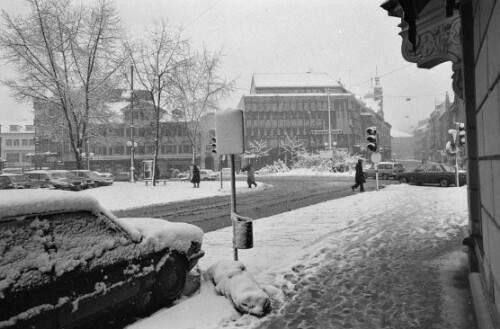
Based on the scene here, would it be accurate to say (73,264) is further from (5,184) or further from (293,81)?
(293,81)

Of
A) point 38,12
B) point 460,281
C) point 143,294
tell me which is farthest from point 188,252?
point 38,12

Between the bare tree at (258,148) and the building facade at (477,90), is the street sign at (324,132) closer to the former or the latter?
the bare tree at (258,148)

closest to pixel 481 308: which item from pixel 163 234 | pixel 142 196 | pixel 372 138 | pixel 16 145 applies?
pixel 163 234

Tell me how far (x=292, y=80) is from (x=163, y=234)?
281 feet

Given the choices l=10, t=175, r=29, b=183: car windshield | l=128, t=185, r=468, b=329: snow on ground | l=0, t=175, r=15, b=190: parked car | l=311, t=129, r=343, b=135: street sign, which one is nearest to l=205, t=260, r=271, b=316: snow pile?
l=128, t=185, r=468, b=329: snow on ground

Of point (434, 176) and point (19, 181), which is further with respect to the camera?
point (19, 181)

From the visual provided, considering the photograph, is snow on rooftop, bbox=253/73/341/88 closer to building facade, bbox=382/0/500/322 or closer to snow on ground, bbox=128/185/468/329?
snow on ground, bbox=128/185/468/329

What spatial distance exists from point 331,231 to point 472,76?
548cm

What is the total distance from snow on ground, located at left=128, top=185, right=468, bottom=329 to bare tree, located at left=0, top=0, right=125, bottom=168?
20.8 metres

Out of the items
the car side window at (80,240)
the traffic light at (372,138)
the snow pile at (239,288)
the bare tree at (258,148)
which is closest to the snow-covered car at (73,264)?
the car side window at (80,240)

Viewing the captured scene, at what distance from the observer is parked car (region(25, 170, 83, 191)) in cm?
2748

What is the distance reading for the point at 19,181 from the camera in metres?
26.7

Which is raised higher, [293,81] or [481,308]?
[293,81]

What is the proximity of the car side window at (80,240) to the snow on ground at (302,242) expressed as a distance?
94 centimetres
